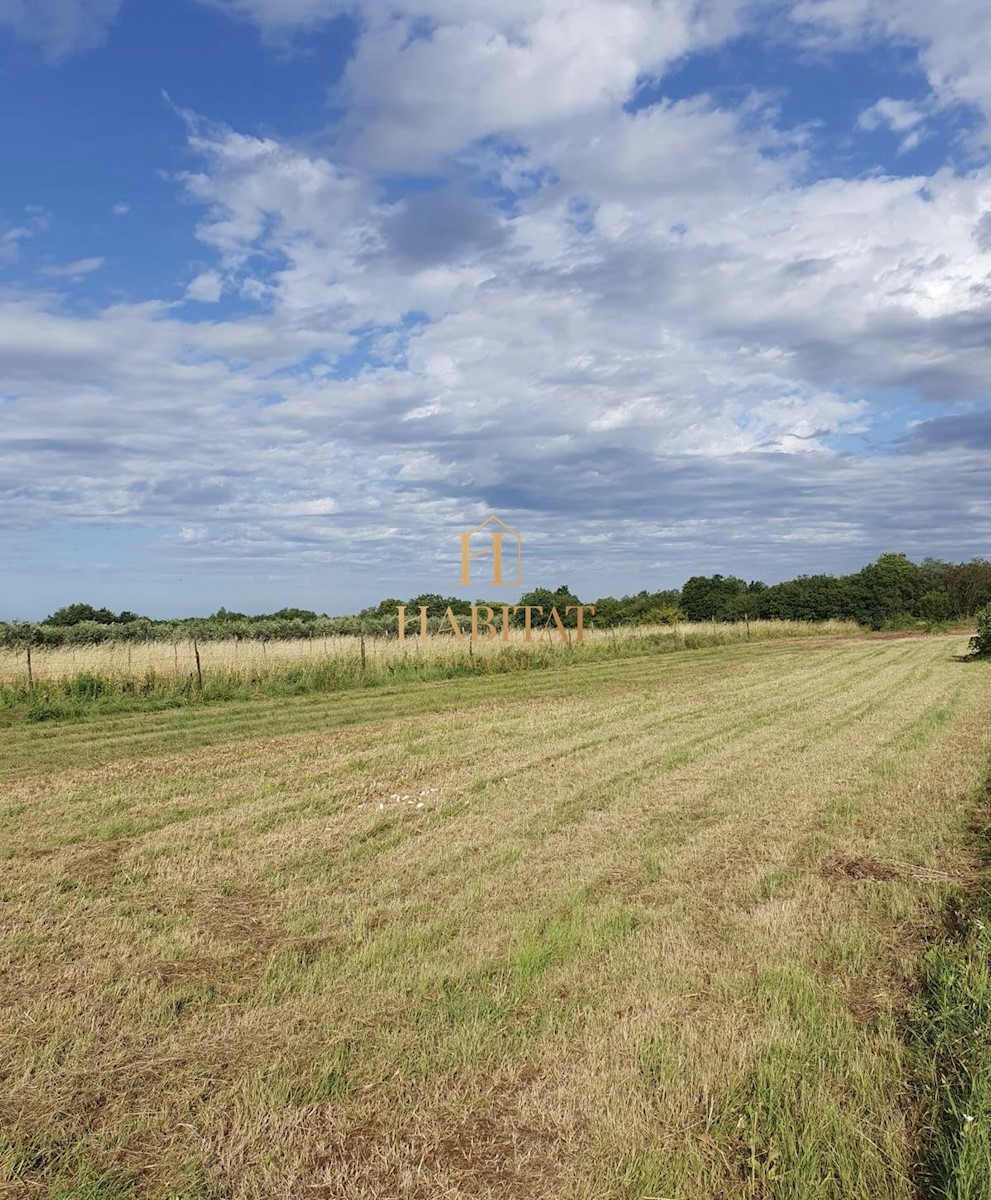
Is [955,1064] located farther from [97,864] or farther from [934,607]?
[934,607]

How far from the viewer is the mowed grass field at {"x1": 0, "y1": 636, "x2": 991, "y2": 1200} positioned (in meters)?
2.94

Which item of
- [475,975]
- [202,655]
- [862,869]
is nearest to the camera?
[475,975]

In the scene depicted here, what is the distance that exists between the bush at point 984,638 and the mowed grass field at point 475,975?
57.7 feet

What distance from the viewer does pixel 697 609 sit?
62656mm

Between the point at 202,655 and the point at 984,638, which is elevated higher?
the point at 202,655

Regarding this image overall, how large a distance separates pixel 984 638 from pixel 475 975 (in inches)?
989

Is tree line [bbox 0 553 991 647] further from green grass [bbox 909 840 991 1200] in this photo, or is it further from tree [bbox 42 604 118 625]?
green grass [bbox 909 840 991 1200]

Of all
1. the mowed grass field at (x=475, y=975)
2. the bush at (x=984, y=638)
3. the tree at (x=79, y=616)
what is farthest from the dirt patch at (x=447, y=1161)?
the tree at (x=79, y=616)

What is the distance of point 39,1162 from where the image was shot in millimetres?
2936

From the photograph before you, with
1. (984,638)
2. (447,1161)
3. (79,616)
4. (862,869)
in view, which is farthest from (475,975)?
(79,616)

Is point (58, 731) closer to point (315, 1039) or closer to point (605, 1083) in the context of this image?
point (315, 1039)

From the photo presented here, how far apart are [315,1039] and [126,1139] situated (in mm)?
805

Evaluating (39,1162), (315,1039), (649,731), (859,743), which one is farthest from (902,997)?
(649,731)

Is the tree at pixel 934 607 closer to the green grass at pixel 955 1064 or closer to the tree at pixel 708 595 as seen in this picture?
the tree at pixel 708 595
